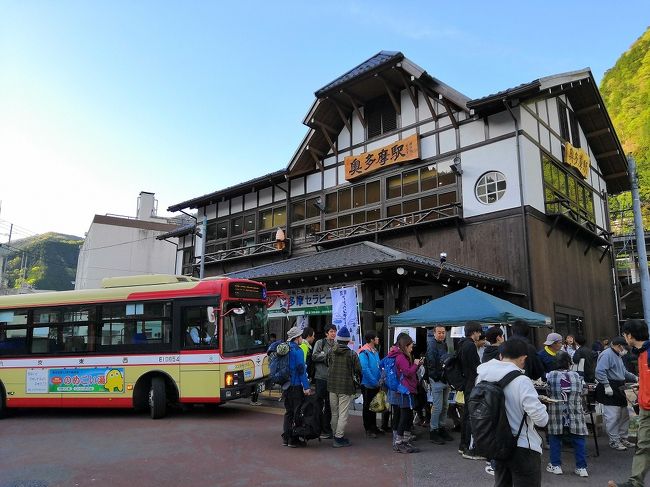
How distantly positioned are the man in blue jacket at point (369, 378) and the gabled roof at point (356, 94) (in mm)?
10476

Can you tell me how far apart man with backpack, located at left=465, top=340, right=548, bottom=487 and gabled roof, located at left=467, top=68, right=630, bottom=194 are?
12.6 metres

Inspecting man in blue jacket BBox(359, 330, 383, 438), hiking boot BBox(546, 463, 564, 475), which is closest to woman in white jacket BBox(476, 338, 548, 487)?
hiking boot BBox(546, 463, 564, 475)

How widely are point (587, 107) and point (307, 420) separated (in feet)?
60.7

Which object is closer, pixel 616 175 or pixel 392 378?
pixel 392 378

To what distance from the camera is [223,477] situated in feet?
18.8

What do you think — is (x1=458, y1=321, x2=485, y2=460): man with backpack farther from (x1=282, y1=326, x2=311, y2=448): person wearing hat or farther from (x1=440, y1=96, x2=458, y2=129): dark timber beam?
(x1=440, y1=96, x2=458, y2=129): dark timber beam

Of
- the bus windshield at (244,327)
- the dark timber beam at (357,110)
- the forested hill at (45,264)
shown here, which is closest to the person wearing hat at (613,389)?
the bus windshield at (244,327)

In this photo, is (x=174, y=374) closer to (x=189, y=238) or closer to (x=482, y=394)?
(x=482, y=394)

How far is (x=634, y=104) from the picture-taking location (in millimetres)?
43438

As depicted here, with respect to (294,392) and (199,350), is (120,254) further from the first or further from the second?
(294,392)

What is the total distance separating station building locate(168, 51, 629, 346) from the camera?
13977mm

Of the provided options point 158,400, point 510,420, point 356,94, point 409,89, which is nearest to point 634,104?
point 409,89

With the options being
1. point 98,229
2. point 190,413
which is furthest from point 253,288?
point 98,229

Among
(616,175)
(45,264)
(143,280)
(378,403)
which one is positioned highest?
(45,264)
